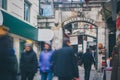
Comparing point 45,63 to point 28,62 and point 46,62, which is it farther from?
point 28,62

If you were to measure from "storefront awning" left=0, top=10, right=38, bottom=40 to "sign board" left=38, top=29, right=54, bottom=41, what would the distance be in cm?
31

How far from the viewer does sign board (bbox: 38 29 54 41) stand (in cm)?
3011

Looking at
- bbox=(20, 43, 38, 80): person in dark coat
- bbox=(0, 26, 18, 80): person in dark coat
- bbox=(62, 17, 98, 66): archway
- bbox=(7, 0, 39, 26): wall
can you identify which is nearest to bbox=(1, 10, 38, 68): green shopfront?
bbox=(7, 0, 39, 26): wall

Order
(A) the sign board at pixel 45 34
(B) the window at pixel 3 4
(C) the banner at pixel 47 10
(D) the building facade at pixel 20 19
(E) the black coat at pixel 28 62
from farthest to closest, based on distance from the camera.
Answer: (C) the banner at pixel 47 10 < (A) the sign board at pixel 45 34 < (D) the building facade at pixel 20 19 < (B) the window at pixel 3 4 < (E) the black coat at pixel 28 62

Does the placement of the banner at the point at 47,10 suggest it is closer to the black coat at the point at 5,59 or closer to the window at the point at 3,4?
the window at the point at 3,4

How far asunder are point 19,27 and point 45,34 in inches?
195

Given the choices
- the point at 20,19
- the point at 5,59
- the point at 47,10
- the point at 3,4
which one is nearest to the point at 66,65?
the point at 5,59

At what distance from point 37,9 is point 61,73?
809 inches

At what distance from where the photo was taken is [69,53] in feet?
40.7

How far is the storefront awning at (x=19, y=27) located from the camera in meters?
22.1

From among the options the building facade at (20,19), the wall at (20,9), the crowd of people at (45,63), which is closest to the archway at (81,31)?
the wall at (20,9)

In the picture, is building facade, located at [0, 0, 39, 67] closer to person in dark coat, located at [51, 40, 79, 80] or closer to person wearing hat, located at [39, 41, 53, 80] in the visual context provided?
person wearing hat, located at [39, 41, 53, 80]

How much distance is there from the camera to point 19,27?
25.3m

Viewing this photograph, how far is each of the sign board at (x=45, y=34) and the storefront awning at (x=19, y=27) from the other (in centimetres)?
31
